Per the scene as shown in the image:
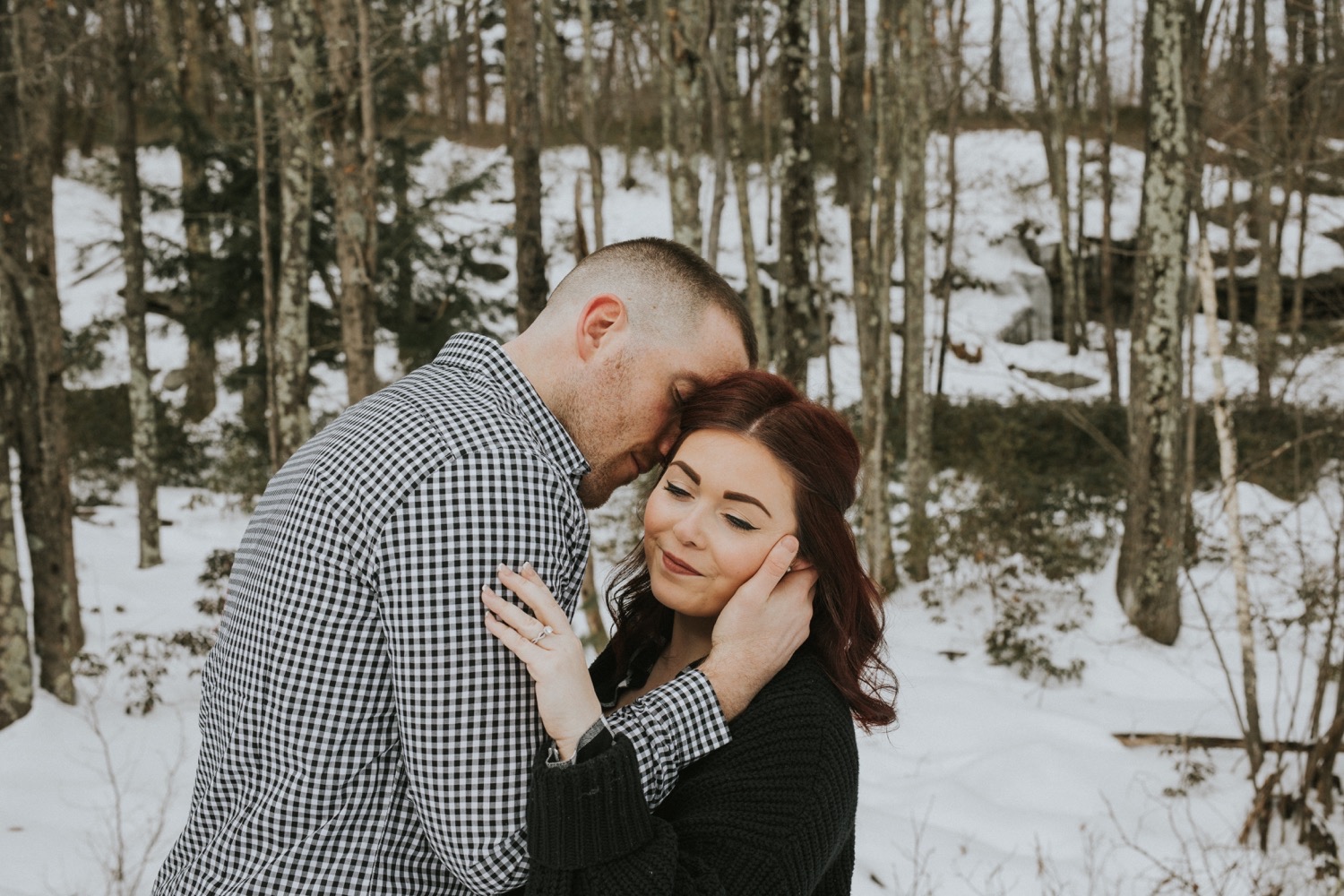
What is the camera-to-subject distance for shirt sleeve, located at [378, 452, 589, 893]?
5.24 ft

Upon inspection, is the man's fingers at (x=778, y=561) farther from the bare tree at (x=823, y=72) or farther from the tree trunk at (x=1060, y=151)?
the tree trunk at (x=1060, y=151)

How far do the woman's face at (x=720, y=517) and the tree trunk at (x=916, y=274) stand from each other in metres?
11.1

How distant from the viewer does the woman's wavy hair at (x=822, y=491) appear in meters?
2.13

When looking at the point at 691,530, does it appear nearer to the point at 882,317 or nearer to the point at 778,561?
the point at 778,561

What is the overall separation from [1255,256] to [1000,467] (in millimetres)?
15072

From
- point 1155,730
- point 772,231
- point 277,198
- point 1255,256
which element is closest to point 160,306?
point 277,198

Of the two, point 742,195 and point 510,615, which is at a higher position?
point 510,615

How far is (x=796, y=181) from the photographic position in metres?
7.82

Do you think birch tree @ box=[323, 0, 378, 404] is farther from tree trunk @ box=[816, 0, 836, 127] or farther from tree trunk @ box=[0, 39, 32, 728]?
tree trunk @ box=[816, 0, 836, 127]

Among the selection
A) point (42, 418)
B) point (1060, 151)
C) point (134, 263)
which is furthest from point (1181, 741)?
point (1060, 151)

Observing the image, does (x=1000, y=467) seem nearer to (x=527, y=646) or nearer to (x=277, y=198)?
(x=277, y=198)

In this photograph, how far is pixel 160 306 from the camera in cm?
1819

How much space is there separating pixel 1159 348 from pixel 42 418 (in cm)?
913

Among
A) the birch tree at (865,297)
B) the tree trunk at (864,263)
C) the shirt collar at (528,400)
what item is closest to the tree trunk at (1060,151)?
the birch tree at (865,297)
